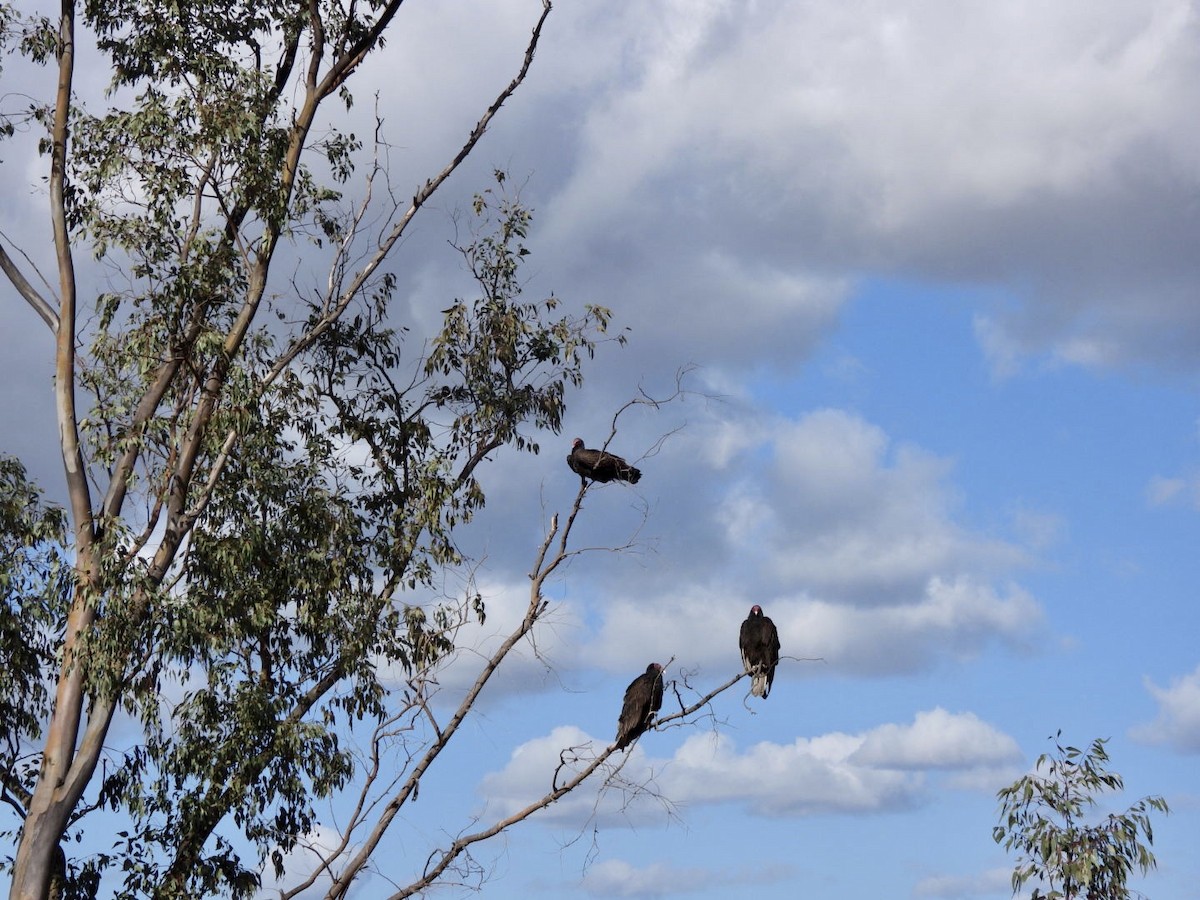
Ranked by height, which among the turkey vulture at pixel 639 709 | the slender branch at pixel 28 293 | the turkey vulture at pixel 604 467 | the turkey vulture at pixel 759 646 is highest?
the slender branch at pixel 28 293

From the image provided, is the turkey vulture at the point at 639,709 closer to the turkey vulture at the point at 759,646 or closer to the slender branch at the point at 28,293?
the turkey vulture at the point at 759,646

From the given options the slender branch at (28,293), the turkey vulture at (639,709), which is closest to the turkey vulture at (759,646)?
the turkey vulture at (639,709)

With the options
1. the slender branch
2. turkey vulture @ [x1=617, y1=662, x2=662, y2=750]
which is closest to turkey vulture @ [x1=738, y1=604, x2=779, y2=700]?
turkey vulture @ [x1=617, y1=662, x2=662, y2=750]

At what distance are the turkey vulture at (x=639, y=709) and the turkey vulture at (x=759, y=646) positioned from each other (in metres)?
1.19

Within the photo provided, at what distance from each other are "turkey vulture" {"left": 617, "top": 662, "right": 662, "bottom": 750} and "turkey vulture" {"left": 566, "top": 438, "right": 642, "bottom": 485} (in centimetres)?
167

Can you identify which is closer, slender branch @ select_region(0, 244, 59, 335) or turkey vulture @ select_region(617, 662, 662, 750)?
turkey vulture @ select_region(617, 662, 662, 750)

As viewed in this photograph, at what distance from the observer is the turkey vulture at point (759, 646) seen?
13.6 m

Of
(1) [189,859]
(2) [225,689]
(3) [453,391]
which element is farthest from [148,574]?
(3) [453,391]

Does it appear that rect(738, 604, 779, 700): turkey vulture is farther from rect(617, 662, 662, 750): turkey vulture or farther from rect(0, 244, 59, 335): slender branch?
rect(0, 244, 59, 335): slender branch

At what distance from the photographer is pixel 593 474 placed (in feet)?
44.1

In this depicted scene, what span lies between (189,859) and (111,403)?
437 centimetres

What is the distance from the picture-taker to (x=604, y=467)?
43.8 ft

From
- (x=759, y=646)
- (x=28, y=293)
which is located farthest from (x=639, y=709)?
(x=28, y=293)

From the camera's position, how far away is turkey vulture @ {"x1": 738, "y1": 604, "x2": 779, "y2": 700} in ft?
44.6
